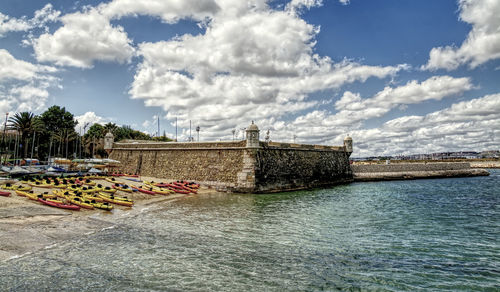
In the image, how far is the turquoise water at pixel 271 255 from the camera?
7.77 m

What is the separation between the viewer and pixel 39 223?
13.0 meters

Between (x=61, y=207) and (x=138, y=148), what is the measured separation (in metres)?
24.2

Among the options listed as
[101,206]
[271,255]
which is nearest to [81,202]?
[101,206]

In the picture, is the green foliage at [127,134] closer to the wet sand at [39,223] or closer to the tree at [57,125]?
the tree at [57,125]

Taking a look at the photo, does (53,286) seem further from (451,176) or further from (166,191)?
Answer: (451,176)

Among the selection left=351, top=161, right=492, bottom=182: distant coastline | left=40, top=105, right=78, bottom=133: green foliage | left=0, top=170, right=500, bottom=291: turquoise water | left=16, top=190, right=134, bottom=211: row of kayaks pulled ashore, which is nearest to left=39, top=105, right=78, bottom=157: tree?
left=40, top=105, right=78, bottom=133: green foliage

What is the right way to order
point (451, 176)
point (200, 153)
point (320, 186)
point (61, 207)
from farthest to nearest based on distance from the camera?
point (451, 176), point (320, 186), point (200, 153), point (61, 207)

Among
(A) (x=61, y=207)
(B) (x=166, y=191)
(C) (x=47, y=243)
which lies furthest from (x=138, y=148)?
(C) (x=47, y=243)

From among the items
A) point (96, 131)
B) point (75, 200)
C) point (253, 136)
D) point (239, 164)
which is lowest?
point (75, 200)

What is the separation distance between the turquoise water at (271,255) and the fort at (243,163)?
11.7 metres

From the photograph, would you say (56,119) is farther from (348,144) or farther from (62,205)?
(348,144)

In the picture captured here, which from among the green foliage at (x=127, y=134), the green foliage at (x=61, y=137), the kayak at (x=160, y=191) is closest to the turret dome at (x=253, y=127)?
the kayak at (x=160, y=191)

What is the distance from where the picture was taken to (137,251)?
10242 millimetres

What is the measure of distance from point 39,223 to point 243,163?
1781 cm
